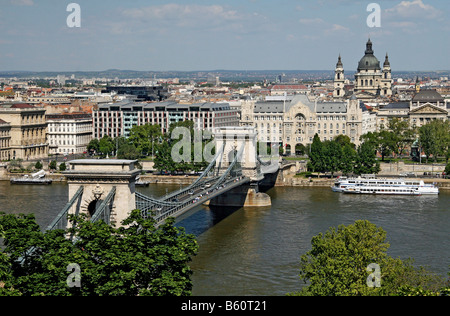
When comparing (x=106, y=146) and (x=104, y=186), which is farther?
(x=106, y=146)

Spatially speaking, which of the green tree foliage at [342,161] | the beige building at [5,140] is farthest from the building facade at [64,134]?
the green tree foliage at [342,161]

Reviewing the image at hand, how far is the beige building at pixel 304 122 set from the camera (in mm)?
60938

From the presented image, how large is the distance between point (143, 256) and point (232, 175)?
2201cm

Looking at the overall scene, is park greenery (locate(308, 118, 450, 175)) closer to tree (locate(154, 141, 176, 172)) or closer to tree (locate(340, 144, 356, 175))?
tree (locate(340, 144, 356, 175))

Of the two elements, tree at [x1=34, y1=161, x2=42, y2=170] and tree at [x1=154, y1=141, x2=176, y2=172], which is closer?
tree at [x1=154, y1=141, x2=176, y2=172]

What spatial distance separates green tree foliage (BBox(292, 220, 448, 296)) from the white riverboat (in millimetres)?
22082

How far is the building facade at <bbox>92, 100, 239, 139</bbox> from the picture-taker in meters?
63.8

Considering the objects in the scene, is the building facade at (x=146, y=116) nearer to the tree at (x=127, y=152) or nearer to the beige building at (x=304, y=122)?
the beige building at (x=304, y=122)

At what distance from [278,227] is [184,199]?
385 cm

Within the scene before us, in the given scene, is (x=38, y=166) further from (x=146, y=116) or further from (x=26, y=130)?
(x=146, y=116)

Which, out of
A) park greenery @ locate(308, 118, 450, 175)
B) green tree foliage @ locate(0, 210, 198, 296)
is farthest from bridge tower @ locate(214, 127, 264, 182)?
green tree foliage @ locate(0, 210, 198, 296)

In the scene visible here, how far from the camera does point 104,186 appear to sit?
19734mm

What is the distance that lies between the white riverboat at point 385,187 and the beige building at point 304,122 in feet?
64.0

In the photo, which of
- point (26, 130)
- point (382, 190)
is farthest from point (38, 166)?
point (382, 190)
